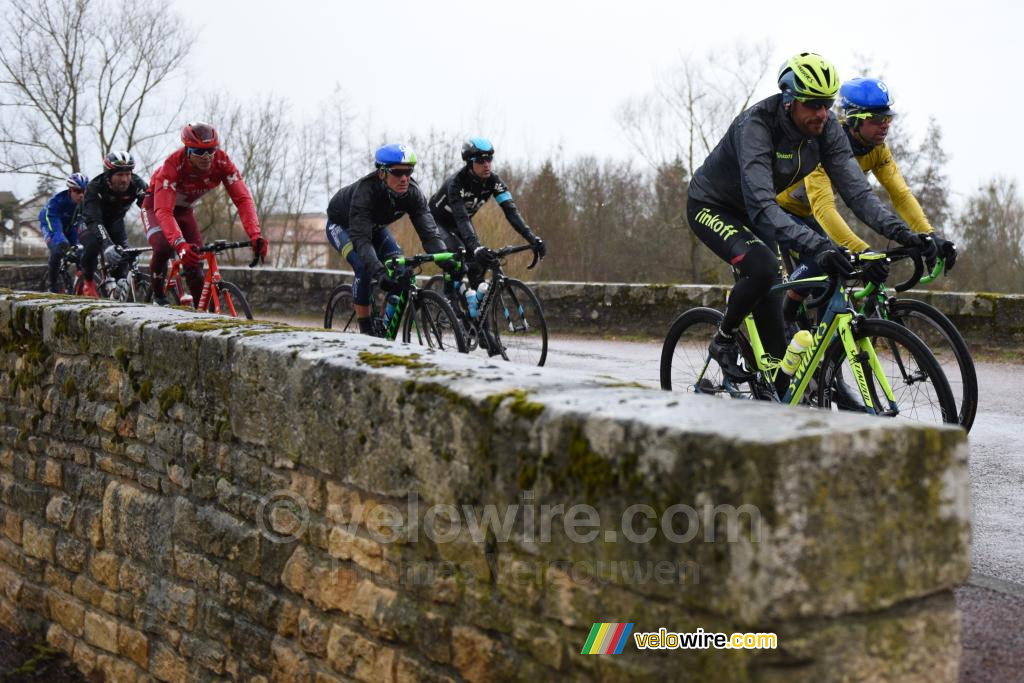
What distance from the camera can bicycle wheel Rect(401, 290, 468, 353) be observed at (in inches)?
352

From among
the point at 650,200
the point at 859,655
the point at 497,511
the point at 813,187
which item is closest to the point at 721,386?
the point at 813,187

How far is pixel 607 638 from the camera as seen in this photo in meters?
2.72

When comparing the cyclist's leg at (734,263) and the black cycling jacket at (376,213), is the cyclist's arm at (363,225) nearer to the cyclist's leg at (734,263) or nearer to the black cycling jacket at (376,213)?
the black cycling jacket at (376,213)

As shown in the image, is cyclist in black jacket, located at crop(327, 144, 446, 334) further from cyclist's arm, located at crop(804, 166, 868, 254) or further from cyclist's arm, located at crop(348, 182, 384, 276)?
cyclist's arm, located at crop(804, 166, 868, 254)

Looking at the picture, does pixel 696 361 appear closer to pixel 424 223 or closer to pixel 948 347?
pixel 948 347

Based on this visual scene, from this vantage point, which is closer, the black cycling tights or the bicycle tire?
the black cycling tights

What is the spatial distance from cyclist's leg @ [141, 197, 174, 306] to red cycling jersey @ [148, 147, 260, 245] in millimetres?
341

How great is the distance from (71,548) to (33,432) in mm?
902

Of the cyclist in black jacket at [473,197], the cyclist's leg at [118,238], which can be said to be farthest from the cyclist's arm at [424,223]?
the cyclist's leg at [118,238]

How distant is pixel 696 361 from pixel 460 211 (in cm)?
396

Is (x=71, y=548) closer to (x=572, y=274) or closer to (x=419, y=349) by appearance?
(x=419, y=349)

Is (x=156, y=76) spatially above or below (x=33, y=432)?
above

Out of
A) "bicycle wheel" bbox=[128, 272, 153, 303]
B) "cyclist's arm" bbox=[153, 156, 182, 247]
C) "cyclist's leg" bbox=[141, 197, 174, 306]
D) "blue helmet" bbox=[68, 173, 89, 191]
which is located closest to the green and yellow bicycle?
"cyclist's arm" bbox=[153, 156, 182, 247]

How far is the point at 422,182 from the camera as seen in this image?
2980cm
